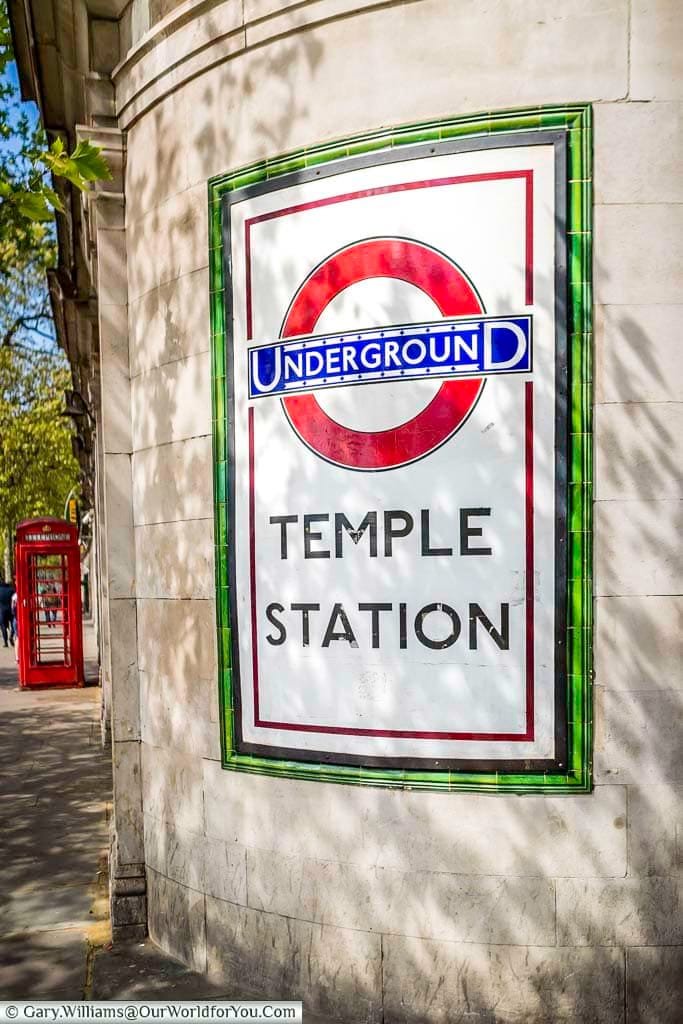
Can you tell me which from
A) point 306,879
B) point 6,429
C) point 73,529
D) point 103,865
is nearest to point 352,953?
point 306,879

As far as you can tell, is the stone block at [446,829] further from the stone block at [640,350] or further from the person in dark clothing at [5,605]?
the person in dark clothing at [5,605]

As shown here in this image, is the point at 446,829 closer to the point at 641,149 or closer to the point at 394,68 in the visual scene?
the point at 641,149

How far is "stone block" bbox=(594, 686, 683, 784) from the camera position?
4.29m

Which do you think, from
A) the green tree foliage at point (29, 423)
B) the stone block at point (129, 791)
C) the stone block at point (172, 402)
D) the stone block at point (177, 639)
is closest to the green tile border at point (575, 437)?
the stone block at point (177, 639)

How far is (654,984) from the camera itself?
4289 millimetres

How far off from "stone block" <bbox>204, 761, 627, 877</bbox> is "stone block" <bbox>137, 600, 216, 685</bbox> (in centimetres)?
72

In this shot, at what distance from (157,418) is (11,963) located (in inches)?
123

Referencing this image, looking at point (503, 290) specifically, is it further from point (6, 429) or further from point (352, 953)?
point (6, 429)

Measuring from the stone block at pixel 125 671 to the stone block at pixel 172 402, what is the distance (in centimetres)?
100

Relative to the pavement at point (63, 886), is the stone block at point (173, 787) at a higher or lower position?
higher

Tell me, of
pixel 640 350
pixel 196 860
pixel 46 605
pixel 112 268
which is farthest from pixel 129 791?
pixel 46 605

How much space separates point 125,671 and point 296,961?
1.96 metres

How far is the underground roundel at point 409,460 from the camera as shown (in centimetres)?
434

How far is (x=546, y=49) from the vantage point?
14.1 ft
